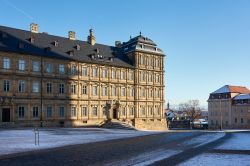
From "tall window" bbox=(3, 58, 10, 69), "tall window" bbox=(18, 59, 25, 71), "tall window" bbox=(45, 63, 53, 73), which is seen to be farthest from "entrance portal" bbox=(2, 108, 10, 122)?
"tall window" bbox=(45, 63, 53, 73)

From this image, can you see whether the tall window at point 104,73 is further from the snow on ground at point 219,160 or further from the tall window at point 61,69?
the snow on ground at point 219,160

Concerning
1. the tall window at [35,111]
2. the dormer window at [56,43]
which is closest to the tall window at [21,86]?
the tall window at [35,111]

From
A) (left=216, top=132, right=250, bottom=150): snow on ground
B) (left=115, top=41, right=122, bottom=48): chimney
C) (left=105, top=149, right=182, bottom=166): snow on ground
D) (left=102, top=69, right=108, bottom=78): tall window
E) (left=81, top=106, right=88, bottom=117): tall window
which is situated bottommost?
(left=216, top=132, right=250, bottom=150): snow on ground

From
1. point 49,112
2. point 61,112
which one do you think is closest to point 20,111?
point 49,112

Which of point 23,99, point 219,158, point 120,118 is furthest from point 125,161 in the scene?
point 120,118

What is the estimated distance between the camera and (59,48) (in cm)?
5934

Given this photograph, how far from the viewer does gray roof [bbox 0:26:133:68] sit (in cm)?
5314

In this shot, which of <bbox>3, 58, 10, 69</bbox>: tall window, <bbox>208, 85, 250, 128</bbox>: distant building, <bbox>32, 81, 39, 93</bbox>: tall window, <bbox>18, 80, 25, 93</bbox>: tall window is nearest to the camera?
<bbox>3, 58, 10, 69</bbox>: tall window

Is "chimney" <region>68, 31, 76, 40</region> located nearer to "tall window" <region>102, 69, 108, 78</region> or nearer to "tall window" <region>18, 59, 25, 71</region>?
"tall window" <region>102, 69, 108, 78</region>

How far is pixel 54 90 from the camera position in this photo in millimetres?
56781

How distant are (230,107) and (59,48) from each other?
62.9 meters

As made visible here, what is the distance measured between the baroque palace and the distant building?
37.6 meters

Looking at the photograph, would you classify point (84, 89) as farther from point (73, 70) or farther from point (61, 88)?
point (61, 88)

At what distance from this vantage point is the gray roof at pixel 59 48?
53.1 m
